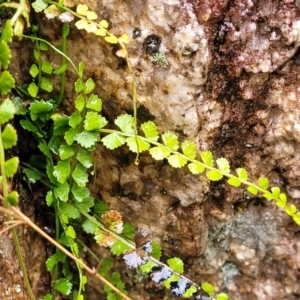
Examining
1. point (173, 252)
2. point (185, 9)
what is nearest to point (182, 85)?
point (185, 9)

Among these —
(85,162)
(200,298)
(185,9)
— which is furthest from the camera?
(200,298)

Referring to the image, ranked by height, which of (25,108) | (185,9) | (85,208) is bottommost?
(85,208)

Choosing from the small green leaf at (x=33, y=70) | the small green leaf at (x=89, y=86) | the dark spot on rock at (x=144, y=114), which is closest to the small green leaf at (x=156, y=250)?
the dark spot on rock at (x=144, y=114)

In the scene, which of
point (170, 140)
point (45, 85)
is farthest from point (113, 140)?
point (45, 85)

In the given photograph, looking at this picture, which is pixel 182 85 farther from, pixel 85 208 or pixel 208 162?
pixel 85 208

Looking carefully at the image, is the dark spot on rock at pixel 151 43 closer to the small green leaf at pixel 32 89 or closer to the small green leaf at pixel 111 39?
the small green leaf at pixel 111 39

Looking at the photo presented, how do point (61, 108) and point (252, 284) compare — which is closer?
point (61, 108)

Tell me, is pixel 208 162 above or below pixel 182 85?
below
